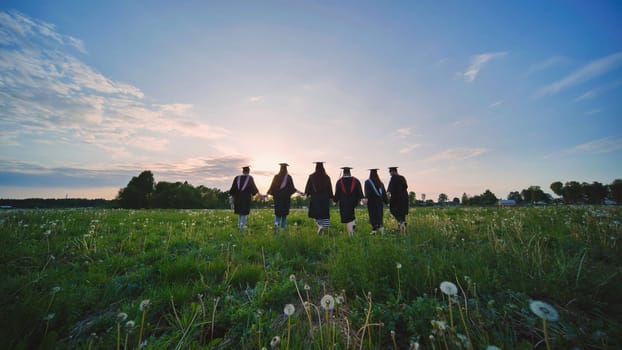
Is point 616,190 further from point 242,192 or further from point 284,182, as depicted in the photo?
point 242,192

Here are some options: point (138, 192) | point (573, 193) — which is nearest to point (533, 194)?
point (573, 193)

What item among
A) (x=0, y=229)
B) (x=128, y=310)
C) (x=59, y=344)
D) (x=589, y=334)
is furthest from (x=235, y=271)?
(x=0, y=229)

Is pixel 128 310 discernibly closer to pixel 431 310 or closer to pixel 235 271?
pixel 235 271

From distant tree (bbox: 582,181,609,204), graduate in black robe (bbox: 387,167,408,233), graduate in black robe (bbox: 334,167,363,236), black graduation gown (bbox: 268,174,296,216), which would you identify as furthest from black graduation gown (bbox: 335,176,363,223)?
distant tree (bbox: 582,181,609,204)

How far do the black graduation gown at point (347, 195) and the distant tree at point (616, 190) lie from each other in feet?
466

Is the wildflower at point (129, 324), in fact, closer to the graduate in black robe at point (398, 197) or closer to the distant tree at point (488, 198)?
the graduate in black robe at point (398, 197)

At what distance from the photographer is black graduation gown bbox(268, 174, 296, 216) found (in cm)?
973

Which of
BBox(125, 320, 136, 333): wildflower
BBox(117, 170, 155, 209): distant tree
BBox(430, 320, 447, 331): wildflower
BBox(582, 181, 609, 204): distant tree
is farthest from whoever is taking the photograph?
BBox(582, 181, 609, 204): distant tree

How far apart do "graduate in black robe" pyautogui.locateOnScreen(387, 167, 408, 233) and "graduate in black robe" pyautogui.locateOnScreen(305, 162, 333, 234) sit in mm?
2684

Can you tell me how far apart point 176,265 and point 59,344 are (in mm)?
1781

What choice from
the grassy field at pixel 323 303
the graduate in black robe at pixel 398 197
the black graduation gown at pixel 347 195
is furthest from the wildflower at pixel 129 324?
the graduate in black robe at pixel 398 197

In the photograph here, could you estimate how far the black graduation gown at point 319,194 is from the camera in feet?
31.6

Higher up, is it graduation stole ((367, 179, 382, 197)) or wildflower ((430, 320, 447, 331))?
graduation stole ((367, 179, 382, 197))

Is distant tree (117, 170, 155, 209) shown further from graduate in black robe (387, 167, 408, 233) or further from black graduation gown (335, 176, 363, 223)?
graduate in black robe (387, 167, 408, 233)
